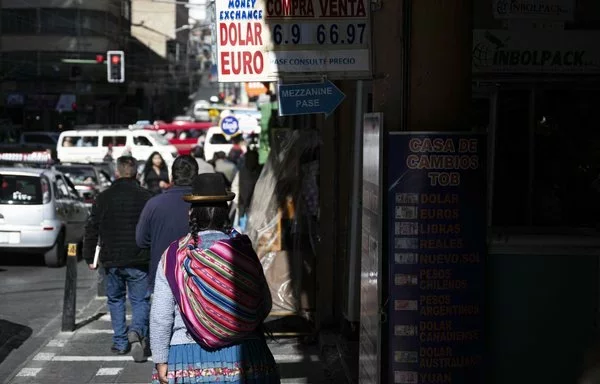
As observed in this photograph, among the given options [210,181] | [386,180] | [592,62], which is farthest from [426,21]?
[592,62]

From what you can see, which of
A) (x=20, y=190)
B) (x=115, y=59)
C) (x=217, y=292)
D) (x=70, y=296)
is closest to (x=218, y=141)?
(x=115, y=59)

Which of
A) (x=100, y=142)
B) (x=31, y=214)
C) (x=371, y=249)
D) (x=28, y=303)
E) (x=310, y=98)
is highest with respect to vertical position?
(x=310, y=98)

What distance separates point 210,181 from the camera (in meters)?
4.52

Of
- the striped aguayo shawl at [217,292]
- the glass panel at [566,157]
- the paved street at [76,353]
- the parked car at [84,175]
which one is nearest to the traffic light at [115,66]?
the parked car at [84,175]

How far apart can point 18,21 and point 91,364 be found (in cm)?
4610

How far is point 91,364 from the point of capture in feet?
28.6

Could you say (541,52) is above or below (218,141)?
above

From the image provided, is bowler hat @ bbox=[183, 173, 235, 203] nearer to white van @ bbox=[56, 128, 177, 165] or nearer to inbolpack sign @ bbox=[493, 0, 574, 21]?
inbolpack sign @ bbox=[493, 0, 574, 21]

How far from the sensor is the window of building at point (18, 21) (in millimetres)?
50781

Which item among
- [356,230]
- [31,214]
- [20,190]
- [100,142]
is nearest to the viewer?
[356,230]

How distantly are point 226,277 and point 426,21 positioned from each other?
1670 mm

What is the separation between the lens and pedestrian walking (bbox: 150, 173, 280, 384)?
167 inches

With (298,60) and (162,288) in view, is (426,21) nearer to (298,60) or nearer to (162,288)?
(298,60)

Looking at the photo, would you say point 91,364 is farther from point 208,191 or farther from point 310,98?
point 208,191
